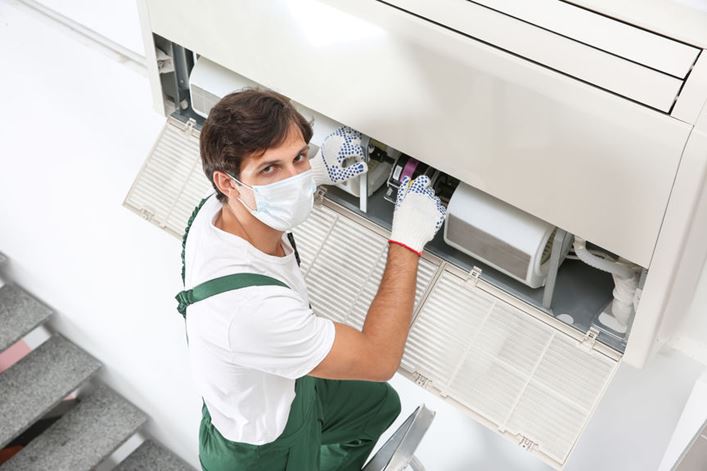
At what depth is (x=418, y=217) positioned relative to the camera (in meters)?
1.23

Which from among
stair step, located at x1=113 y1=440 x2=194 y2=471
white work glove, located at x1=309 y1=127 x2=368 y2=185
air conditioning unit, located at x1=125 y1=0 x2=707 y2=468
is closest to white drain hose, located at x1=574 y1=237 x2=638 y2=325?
air conditioning unit, located at x1=125 y1=0 x2=707 y2=468

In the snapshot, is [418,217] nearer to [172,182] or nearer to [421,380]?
[421,380]

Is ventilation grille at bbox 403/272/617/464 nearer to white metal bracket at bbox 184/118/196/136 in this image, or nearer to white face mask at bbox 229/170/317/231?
white face mask at bbox 229/170/317/231

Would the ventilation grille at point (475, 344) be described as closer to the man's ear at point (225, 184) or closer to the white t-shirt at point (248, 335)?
the white t-shirt at point (248, 335)

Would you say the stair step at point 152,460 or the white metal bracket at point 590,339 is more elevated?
the white metal bracket at point 590,339

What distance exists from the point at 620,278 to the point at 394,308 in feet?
1.17

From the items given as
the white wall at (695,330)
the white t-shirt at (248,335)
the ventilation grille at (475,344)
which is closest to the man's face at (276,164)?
the white t-shirt at (248,335)

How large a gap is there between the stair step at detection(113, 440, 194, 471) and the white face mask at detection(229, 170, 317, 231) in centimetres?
186

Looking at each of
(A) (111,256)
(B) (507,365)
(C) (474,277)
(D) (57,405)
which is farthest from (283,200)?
(D) (57,405)

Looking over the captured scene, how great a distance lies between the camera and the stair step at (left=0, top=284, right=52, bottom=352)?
2.72m

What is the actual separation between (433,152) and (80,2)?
1.07m

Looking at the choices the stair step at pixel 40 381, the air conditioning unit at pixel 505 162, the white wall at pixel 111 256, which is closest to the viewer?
the air conditioning unit at pixel 505 162

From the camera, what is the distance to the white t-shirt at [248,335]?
1140 mm

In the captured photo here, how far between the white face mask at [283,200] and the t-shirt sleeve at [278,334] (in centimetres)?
12
